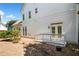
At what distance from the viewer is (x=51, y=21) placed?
459 cm

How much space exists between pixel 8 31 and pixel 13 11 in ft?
1.73

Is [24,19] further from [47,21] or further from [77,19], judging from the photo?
[77,19]

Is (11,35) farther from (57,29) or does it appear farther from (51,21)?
(57,29)

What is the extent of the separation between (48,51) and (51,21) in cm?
76

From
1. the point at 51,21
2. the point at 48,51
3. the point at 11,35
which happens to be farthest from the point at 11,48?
the point at 51,21

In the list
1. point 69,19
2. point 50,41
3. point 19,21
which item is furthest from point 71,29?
point 19,21

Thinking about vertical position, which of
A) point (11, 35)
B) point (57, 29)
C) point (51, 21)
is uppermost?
point (51, 21)

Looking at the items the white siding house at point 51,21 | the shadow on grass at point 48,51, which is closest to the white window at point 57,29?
the white siding house at point 51,21

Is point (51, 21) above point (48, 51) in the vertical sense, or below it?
above

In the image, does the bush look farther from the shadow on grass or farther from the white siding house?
the shadow on grass

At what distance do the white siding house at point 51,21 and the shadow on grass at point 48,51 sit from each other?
7.0 inches

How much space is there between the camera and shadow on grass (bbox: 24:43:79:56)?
4.47 metres

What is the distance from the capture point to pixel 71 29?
4598mm

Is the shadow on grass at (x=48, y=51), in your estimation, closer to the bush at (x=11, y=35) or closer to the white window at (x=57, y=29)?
the white window at (x=57, y=29)
